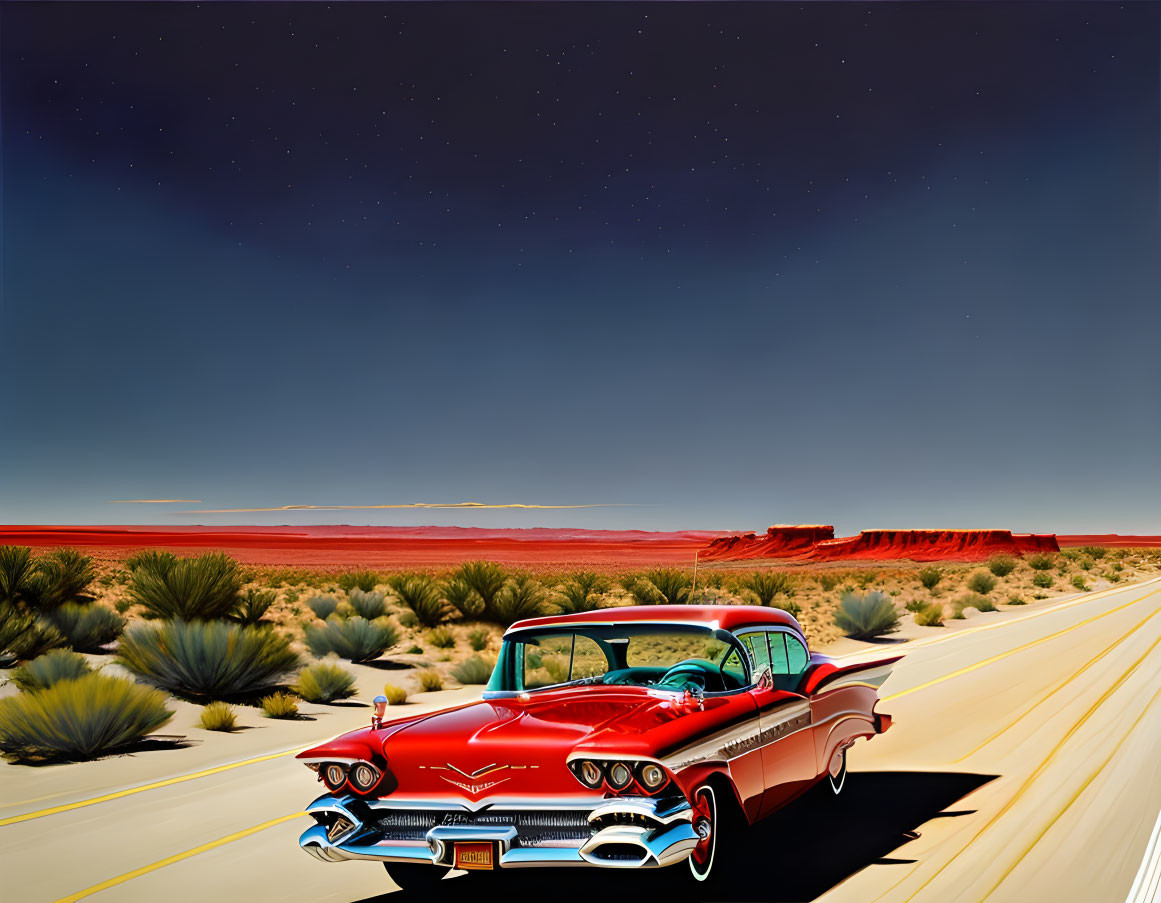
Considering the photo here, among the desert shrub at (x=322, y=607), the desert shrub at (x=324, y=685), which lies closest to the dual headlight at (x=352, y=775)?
the desert shrub at (x=324, y=685)

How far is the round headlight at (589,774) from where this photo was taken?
5.16 meters

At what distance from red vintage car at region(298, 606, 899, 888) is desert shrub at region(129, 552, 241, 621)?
19956 mm

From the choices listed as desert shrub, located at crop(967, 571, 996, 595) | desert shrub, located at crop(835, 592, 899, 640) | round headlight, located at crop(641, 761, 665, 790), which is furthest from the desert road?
desert shrub, located at crop(967, 571, 996, 595)

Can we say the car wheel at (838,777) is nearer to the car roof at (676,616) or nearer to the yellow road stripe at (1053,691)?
the car roof at (676,616)

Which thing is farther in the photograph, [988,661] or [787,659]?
[988,661]

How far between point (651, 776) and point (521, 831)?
74 cm

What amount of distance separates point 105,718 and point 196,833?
5.32m

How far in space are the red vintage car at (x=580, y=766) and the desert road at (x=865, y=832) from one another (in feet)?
1.07

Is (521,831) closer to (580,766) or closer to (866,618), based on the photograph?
(580,766)

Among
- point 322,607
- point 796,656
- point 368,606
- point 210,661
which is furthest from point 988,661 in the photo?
point 322,607

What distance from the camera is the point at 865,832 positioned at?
7.37m

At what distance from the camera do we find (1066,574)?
75750mm

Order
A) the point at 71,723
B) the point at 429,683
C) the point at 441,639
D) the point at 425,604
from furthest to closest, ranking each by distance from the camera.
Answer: the point at 425,604 → the point at 441,639 → the point at 429,683 → the point at 71,723

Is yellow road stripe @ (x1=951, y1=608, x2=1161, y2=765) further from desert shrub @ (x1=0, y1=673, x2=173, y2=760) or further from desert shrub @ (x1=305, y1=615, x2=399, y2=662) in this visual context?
desert shrub @ (x1=305, y1=615, x2=399, y2=662)
